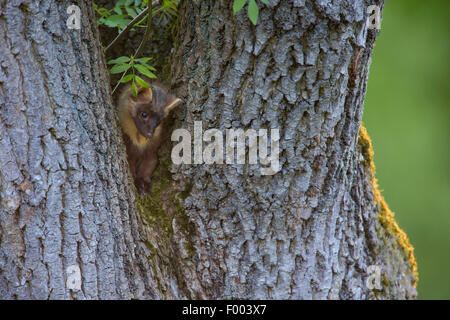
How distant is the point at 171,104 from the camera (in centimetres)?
288

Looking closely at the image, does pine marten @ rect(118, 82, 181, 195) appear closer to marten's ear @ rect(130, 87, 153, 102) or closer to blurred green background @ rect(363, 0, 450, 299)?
marten's ear @ rect(130, 87, 153, 102)

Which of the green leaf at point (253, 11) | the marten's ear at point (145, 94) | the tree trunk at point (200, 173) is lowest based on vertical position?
the tree trunk at point (200, 173)

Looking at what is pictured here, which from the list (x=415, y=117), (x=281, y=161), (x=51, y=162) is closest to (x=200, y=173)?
(x=281, y=161)

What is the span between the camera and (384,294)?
10.1 feet

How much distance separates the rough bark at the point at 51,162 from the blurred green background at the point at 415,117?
5.10 meters

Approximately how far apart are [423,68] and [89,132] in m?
5.71

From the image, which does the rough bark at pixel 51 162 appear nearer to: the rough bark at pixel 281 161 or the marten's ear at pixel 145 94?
the rough bark at pixel 281 161

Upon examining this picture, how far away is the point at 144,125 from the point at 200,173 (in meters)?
0.90

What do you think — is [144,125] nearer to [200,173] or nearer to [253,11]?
[200,173]

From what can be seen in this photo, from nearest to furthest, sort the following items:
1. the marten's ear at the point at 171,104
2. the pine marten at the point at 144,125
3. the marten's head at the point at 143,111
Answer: the marten's ear at the point at 171,104, the pine marten at the point at 144,125, the marten's head at the point at 143,111

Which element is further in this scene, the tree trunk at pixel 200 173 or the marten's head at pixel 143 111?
the marten's head at pixel 143 111

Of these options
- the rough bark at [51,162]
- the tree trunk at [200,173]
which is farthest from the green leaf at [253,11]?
the rough bark at [51,162]

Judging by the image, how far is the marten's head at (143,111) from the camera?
321 cm
